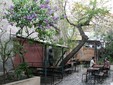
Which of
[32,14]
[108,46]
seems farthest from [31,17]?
[108,46]

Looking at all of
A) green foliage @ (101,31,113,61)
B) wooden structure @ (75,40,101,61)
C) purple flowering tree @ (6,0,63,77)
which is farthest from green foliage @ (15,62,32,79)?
wooden structure @ (75,40,101,61)

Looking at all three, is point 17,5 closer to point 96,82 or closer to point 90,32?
point 96,82

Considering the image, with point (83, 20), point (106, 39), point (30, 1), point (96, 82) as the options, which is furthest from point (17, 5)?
point (106, 39)

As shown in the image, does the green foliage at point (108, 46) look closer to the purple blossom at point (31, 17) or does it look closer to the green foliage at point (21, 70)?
the green foliage at point (21, 70)

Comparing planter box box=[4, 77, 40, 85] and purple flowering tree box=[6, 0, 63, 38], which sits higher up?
purple flowering tree box=[6, 0, 63, 38]

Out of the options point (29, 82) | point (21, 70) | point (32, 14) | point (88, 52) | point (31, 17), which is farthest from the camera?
point (88, 52)

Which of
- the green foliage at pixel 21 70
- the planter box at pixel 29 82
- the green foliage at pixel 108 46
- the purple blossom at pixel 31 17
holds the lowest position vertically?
the planter box at pixel 29 82

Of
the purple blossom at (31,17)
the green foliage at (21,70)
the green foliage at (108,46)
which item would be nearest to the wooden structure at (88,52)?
the green foliage at (108,46)

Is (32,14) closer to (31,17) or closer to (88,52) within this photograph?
(31,17)

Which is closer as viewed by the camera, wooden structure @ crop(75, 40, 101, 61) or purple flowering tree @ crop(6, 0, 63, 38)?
purple flowering tree @ crop(6, 0, 63, 38)

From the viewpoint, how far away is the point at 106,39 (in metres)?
28.9

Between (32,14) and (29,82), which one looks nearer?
(32,14)

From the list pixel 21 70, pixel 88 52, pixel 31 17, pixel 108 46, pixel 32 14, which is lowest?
pixel 21 70

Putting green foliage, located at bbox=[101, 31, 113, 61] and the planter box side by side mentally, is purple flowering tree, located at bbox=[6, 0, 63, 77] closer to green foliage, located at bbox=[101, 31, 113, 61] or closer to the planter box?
the planter box
